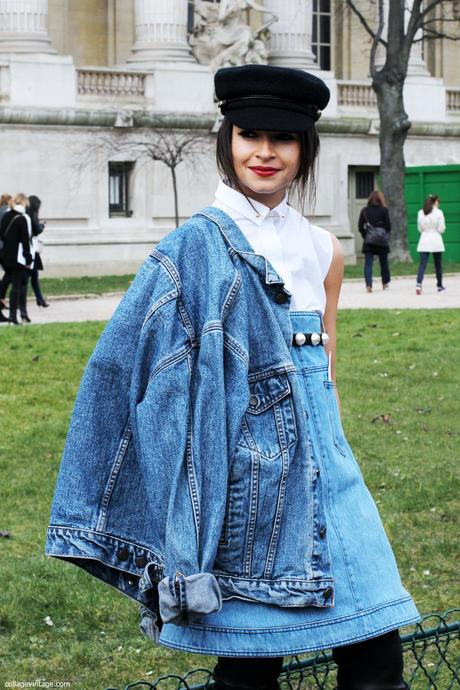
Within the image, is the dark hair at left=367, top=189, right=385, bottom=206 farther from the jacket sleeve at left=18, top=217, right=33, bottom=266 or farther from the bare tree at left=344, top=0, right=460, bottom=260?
the bare tree at left=344, top=0, right=460, bottom=260

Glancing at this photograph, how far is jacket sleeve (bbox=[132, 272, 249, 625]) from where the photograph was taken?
3219 mm

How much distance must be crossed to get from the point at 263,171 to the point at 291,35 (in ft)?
112

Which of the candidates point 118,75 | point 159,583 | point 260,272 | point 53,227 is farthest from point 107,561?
point 118,75

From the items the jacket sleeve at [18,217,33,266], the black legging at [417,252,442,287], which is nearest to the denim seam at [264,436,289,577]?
the jacket sleeve at [18,217,33,266]

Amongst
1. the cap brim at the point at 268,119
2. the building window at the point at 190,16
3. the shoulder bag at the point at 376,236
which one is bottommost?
the cap brim at the point at 268,119

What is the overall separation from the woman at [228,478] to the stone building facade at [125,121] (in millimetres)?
27070

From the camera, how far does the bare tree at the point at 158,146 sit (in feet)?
104

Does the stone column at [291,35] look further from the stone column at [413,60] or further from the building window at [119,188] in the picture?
the building window at [119,188]

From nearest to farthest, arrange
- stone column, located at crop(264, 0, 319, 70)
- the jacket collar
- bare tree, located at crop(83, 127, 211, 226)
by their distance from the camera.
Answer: the jacket collar → bare tree, located at crop(83, 127, 211, 226) → stone column, located at crop(264, 0, 319, 70)

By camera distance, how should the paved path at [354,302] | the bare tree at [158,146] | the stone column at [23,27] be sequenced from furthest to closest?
the stone column at [23,27], the bare tree at [158,146], the paved path at [354,302]

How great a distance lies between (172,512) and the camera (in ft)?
10.7

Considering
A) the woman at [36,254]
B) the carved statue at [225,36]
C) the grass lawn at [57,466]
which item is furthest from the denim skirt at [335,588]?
the carved statue at [225,36]

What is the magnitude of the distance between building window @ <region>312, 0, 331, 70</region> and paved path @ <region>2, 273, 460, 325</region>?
18549 millimetres

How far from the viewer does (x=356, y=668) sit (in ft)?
11.5
